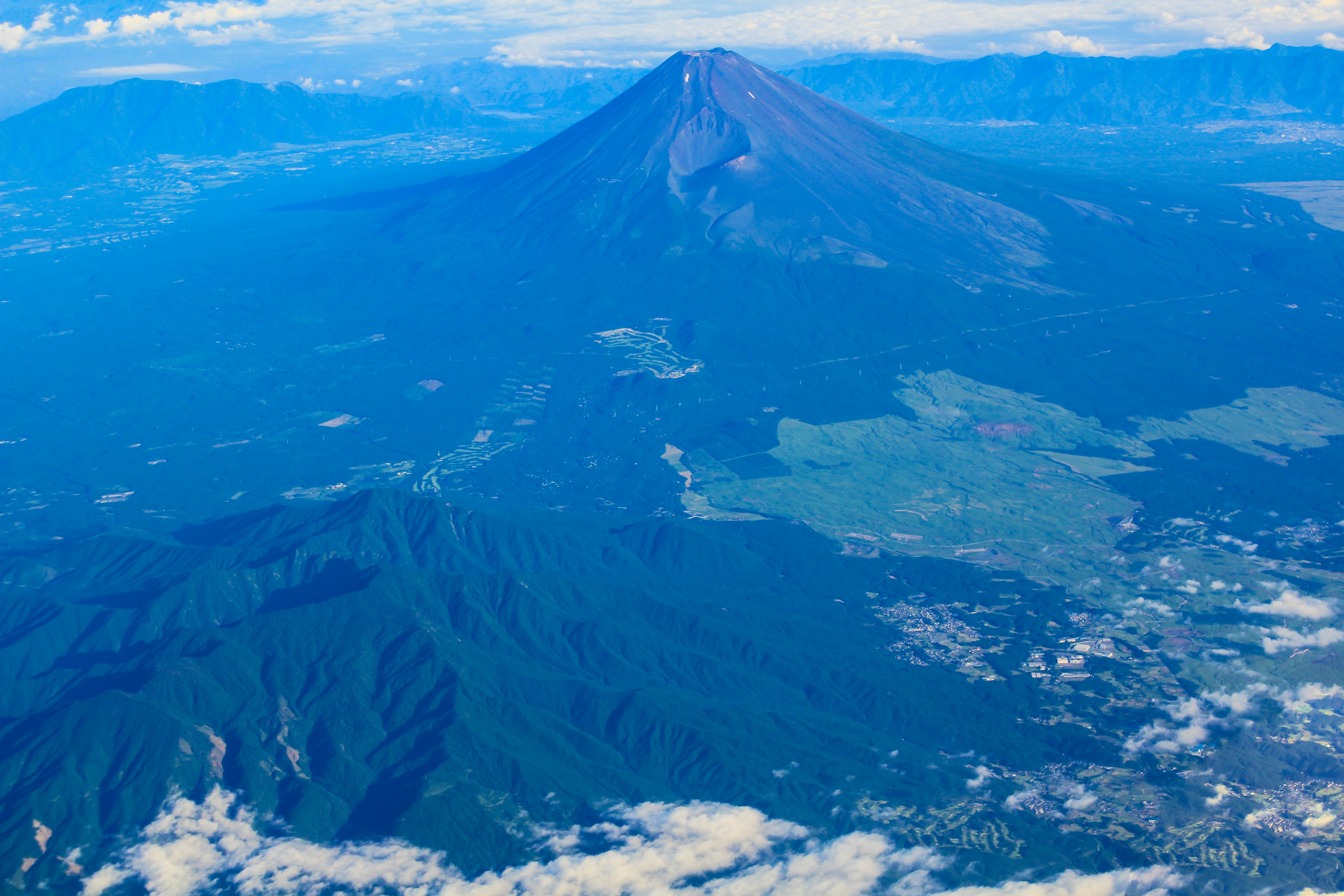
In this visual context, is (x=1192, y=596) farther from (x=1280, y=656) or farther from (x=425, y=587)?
(x=425, y=587)

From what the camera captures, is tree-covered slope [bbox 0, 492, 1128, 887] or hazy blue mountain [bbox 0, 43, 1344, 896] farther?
hazy blue mountain [bbox 0, 43, 1344, 896]

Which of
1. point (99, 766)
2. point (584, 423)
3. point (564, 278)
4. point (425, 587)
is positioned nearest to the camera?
point (99, 766)

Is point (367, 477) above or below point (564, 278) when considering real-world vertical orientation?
below

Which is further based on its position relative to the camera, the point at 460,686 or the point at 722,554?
the point at 722,554

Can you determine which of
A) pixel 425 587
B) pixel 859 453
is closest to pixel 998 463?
pixel 859 453

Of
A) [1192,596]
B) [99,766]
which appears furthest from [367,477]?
[1192,596]

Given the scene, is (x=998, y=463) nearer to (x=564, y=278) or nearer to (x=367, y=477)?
(x=367, y=477)

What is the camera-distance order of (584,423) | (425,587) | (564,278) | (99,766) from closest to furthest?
(99,766) → (425,587) → (584,423) → (564,278)

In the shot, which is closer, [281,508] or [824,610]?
[824,610]

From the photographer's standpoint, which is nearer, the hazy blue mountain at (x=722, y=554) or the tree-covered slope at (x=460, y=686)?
the tree-covered slope at (x=460, y=686)

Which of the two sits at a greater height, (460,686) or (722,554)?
(460,686)
